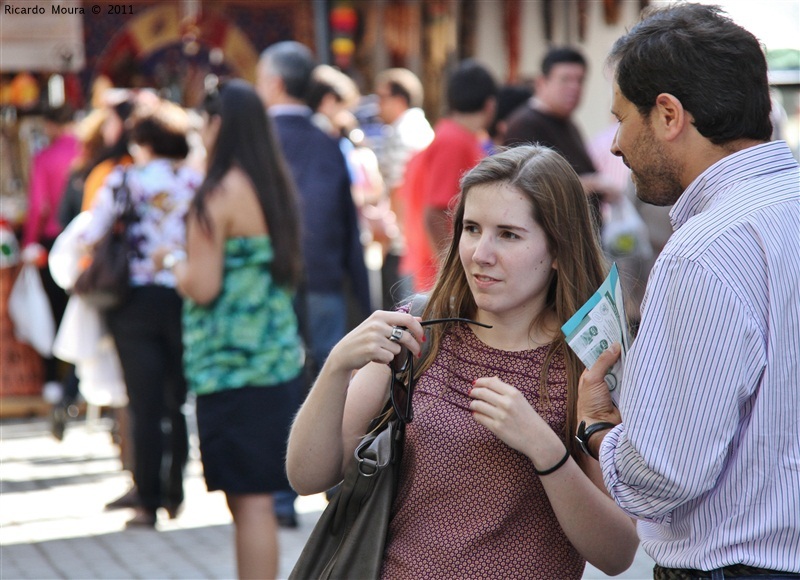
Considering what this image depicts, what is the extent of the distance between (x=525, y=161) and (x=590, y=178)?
12.6ft

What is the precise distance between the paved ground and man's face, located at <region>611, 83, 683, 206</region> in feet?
10.3

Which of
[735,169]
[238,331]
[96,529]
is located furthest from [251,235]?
[735,169]

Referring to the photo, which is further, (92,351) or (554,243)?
(92,351)

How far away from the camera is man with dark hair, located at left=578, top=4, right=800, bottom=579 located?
185 cm

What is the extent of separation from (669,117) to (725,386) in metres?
0.48

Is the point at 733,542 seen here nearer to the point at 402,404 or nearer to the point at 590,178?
the point at 402,404

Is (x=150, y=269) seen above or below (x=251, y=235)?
below

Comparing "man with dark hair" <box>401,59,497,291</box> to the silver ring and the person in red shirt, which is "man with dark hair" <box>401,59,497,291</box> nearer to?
the person in red shirt

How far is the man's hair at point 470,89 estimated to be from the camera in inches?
273

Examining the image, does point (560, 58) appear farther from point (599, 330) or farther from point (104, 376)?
point (599, 330)

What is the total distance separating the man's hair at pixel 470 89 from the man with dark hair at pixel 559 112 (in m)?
0.49

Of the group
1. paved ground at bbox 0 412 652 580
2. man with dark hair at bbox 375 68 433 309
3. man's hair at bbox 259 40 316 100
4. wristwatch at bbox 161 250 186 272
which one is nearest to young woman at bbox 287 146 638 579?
paved ground at bbox 0 412 652 580

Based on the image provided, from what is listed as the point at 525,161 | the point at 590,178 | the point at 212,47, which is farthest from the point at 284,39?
the point at 525,161

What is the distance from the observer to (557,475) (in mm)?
2186
